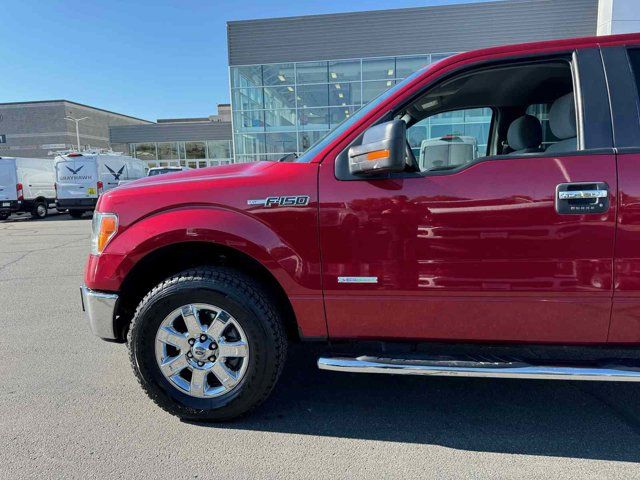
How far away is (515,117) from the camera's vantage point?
3666 mm

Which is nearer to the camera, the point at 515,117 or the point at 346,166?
the point at 346,166

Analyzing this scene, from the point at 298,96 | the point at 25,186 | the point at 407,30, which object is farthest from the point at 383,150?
the point at 407,30

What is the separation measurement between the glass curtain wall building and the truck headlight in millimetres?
18244

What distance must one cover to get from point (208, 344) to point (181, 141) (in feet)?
111

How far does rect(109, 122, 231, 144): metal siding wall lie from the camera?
33375mm

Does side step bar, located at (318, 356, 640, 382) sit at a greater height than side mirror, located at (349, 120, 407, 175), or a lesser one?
lesser

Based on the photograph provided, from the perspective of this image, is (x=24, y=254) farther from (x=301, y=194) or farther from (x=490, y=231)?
(x=490, y=231)

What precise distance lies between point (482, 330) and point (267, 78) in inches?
840

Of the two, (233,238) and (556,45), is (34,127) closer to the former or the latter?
(233,238)

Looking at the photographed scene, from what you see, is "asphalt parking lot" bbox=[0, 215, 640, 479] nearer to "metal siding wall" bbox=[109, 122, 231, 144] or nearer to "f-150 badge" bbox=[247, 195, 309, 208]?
"f-150 badge" bbox=[247, 195, 309, 208]

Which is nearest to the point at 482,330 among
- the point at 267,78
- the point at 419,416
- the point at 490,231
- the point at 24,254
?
the point at 490,231

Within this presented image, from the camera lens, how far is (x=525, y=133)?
132 inches

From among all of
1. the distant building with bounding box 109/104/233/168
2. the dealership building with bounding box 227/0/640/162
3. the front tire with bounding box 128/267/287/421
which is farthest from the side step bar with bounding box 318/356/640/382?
the distant building with bounding box 109/104/233/168

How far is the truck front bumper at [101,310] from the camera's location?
2.63 meters
